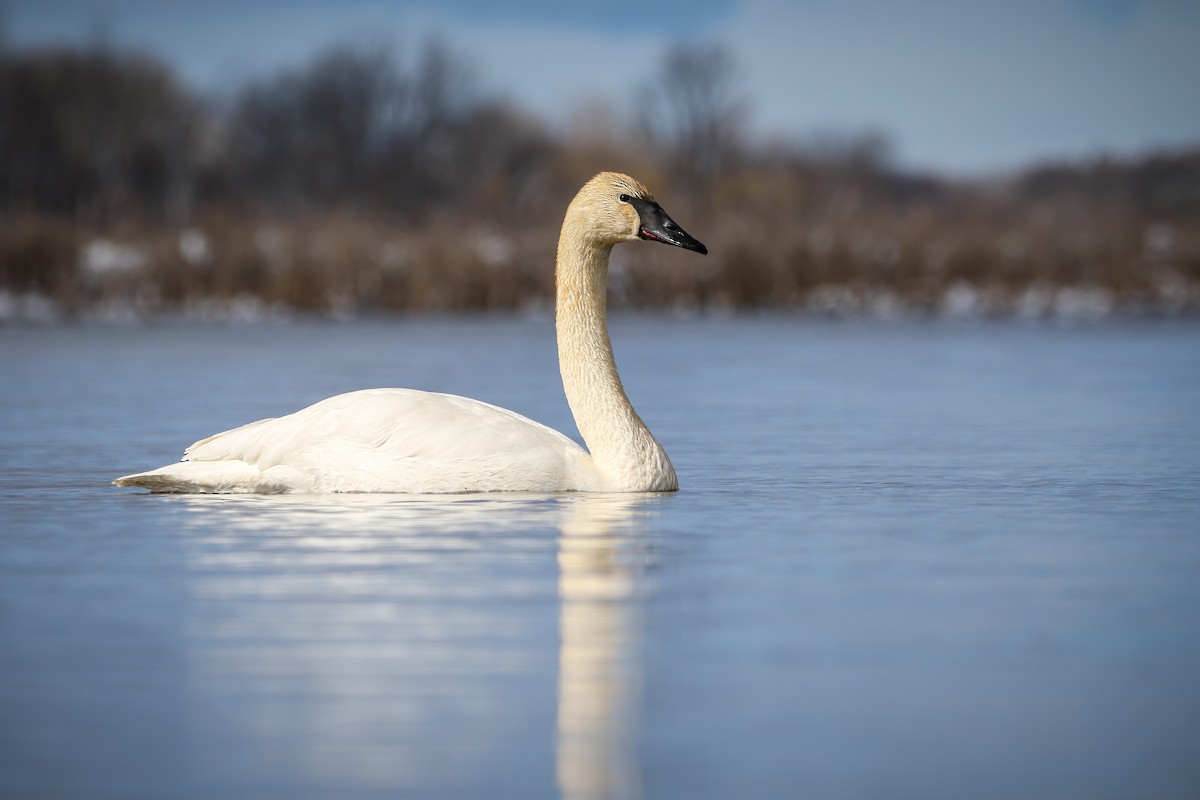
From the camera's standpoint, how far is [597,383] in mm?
8461

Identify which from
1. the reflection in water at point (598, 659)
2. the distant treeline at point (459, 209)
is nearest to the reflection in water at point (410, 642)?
the reflection in water at point (598, 659)

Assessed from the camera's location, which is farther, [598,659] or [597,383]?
[597,383]

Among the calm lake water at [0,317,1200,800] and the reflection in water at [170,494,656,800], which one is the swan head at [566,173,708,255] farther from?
the reflection in water at [170,494,656,800]

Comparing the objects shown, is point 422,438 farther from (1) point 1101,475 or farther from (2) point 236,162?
(2) point 236,162

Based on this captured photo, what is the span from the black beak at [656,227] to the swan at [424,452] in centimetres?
8

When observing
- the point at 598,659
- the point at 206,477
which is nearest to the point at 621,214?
the point at 206,477

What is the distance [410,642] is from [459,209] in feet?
177

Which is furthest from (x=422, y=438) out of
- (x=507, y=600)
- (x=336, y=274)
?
(x=336, y=274)

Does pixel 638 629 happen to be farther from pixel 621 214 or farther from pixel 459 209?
pixel 459 209

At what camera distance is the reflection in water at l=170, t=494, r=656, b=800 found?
149 inches

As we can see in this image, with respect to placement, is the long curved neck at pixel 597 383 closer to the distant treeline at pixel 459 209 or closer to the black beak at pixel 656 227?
the black beak at pixel 656 227

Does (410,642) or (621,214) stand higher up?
(621,214)

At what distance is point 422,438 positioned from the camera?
7863 millimetres

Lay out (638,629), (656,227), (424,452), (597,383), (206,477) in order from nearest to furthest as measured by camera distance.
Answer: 1. (638,629)
2. (424,452)
3. (206,477)
4. (597,383)
5. (656,227)
